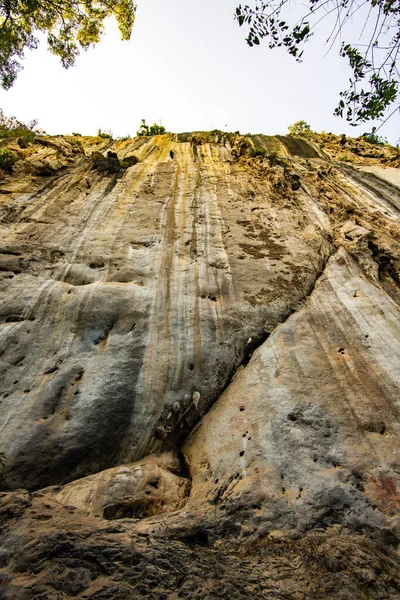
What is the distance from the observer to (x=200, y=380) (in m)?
6.98

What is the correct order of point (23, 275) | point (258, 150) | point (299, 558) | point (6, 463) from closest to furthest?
point (299, 558)
point (6, 463)
point (23, 275)
point (258, 150)

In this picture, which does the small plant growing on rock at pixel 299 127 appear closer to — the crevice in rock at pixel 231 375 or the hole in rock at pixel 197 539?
the crevice in rock at pixel 231 375

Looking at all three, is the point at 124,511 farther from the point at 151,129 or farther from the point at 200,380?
the point at 151,129

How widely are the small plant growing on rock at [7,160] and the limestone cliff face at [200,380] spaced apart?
1448 mm

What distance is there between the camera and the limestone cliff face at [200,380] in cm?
435

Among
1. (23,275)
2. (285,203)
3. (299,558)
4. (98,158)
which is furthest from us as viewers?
(98,158)

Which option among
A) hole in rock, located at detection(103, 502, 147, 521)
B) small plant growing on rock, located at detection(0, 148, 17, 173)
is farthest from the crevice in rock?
small plant growing on rock, located at detection(0, 148, 17, 173)

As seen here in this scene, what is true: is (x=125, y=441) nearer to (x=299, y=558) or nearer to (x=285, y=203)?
(x=299, y=558)

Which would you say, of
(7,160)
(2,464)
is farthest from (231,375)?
(7,160)

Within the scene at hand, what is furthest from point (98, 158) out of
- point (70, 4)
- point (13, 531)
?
point (13, 531)

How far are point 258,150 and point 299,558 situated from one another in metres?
15.7

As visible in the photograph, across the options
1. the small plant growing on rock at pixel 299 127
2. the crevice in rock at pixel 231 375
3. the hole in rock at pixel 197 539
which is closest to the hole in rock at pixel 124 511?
the hole in rock at pixel 197 539

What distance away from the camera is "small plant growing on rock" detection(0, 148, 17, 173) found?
1302 cm

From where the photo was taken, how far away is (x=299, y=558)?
399 cm
